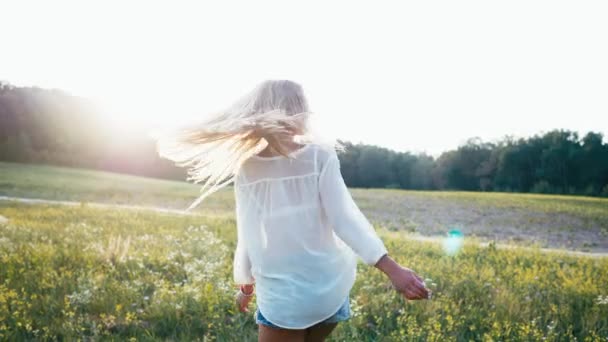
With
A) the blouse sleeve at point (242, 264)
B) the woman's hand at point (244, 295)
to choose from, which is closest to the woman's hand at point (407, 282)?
the blouse sleeve at point (242, 264)

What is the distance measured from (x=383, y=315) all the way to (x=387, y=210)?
17.6 m

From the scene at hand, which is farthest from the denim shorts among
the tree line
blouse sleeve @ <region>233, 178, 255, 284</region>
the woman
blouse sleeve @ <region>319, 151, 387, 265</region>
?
the tree line

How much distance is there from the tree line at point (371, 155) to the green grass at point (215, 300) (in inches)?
974

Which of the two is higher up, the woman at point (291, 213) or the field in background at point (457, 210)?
the woman at point (291, 213)

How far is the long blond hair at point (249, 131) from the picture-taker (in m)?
2.52

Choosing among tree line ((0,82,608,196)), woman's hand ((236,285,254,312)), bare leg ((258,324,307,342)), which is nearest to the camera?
bare leg ((258,324,307,342))

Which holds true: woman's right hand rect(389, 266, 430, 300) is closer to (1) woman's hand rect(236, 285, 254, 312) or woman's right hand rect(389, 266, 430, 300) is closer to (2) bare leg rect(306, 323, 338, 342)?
(2) bare leg rect(306, 323, 338, 342)

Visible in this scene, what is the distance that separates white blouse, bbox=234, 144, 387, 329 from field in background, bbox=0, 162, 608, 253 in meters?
10.3

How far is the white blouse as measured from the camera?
101 inches

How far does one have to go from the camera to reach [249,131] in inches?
99.5

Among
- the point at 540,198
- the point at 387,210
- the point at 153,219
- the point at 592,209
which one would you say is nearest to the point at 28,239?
the point at 153,219

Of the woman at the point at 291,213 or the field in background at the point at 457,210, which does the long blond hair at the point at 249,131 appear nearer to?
the woman at the point at 291,213

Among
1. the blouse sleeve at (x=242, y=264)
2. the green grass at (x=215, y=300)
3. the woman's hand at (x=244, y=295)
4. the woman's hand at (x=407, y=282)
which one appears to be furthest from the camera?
the green grass at (x=215, y=300)

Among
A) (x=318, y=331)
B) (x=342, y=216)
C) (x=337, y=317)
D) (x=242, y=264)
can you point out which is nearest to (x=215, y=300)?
(x=242, y=264)
